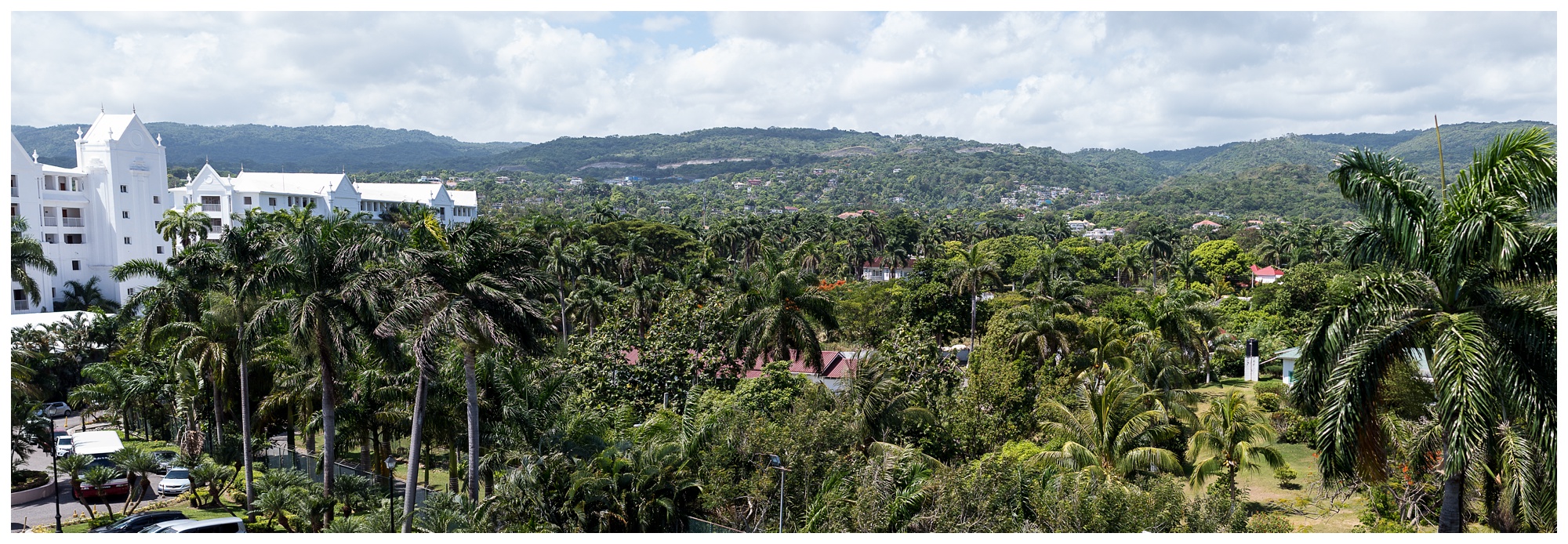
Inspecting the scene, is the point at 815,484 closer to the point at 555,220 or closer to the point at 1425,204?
the point at 1425,204

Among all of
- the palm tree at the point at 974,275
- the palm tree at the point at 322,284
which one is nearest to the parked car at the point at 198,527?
the palm tree at the point at 322,284

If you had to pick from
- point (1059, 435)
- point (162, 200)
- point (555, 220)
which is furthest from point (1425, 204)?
point (162, 200)

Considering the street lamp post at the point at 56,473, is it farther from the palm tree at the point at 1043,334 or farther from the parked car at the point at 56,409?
the palm tree at the point at 1043,334

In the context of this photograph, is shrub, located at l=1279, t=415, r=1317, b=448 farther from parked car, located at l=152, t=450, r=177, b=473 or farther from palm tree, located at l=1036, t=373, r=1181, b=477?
parked car, located at l=152, t=450, r=177, b=473

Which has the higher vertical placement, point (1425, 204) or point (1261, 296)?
point (1425, 204)
